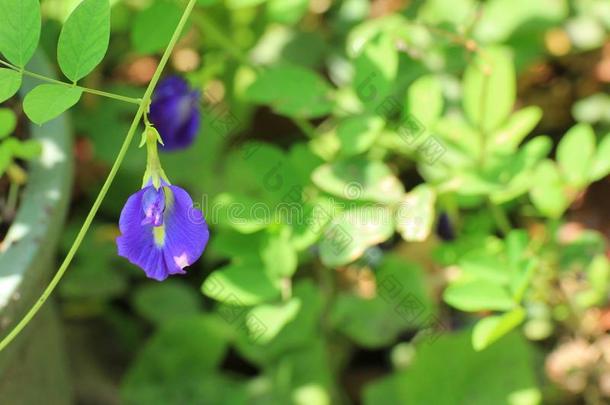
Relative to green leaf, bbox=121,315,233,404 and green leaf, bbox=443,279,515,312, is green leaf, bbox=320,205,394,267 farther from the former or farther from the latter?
green leaf, bbox=121,315,233,404

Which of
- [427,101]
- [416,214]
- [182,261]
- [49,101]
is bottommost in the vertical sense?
[416,214]

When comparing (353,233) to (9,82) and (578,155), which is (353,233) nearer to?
(578,155)

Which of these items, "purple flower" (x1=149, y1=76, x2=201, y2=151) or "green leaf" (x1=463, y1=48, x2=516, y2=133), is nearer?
"green leaf" (x1=463, y1=48, x2=516, y2=133)

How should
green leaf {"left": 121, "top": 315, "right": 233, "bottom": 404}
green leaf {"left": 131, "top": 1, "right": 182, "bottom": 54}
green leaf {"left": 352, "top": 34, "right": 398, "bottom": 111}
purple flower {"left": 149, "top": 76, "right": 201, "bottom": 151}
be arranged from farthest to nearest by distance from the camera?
green leaf {"left": 121, "top": 315, "right": 233, "bottom": 404}
purple flower {"left": 149, "top": 76, "right": 201, "bottom": 151}
green leaf {"left": 131, "top": 1, "right": 182, "bottom": 54}
green leaf {"left": 352, "top": 34, "right": 398, "bottom": 111}

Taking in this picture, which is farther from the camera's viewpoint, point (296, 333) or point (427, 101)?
point (296, 333)

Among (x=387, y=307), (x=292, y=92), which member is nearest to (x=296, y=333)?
(x=387, y=307)

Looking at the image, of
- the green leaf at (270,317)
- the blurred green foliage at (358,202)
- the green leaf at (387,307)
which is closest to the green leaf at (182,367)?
the blurred green foliage at (358,202)

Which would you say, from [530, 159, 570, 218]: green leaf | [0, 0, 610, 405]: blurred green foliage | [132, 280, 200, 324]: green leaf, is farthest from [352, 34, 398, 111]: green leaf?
[132, 280, 200, 324]: green leaf
